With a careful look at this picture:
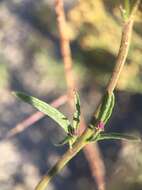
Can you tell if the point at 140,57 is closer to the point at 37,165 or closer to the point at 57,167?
the point at 37,165

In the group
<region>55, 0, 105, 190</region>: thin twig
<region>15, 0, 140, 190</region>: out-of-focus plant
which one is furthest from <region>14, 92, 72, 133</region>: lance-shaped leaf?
<region>55, 0, 105, 190</region>: thin twig

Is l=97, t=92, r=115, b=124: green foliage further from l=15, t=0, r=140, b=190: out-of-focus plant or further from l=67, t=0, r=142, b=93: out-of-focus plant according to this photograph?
l=67, t=0, r=142, b=93: out-of-focus plant

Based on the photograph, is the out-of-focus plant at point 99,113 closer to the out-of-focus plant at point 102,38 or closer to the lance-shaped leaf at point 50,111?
the lance-shaped leaf at point 50,111

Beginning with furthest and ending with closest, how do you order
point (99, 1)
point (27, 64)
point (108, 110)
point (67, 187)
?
point (99, 1)
point (27, 64)
point (67, 187)
point (108, 110)

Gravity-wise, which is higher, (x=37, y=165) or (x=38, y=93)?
(x=38, y=93)

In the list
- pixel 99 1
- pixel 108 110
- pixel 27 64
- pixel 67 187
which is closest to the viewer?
pixel 108 110

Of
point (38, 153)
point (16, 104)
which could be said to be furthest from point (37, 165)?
point (16, 104)
